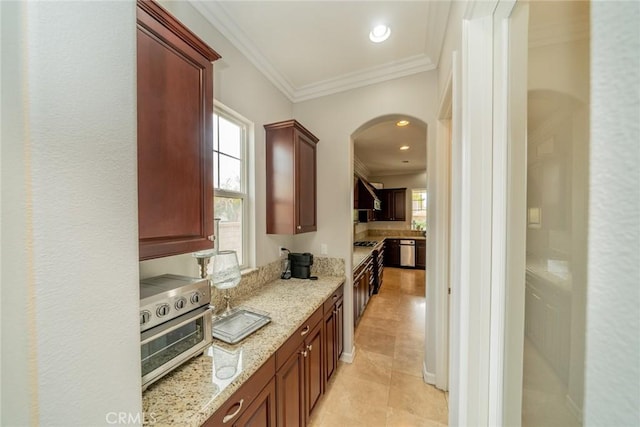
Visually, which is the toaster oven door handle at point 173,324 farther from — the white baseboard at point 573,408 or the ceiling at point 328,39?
the ceiling at point 328,39

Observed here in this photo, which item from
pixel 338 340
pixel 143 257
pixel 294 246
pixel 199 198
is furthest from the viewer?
pixel 294 246

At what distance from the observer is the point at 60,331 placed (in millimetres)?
521

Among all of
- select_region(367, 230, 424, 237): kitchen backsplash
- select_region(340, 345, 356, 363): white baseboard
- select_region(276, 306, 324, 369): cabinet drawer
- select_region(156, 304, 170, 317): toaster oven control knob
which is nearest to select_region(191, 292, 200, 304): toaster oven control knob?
select_region(156, 304, 170, 317): toaster oven control knob

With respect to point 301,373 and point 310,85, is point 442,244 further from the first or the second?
point 310,85

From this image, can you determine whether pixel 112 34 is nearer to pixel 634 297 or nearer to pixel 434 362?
pixel 634 297

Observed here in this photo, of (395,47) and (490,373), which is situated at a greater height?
(395,47)

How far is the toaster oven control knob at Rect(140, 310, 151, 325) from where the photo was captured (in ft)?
2.74

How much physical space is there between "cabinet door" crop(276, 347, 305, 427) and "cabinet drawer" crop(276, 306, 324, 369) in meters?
0.04

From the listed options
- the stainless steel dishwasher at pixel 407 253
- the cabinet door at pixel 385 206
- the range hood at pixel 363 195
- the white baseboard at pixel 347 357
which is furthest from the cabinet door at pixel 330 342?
the cabinet door at pixel 385 206

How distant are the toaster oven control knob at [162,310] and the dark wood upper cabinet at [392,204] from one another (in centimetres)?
642

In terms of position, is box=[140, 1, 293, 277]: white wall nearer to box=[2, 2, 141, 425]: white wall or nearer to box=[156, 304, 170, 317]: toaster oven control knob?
box=[156, 304, 170, 317]: toaster oven control knob

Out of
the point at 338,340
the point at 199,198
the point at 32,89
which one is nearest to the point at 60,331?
the point at 32,89

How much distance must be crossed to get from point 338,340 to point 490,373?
1.50 metres

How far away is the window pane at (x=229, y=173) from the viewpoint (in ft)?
5.86
